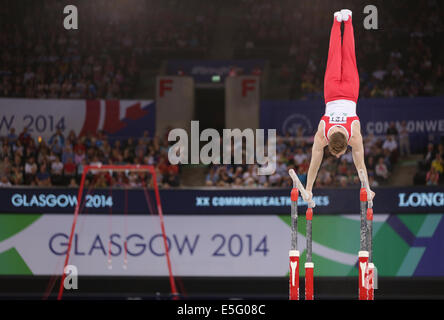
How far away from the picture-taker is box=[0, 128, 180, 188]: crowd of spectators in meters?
14.9

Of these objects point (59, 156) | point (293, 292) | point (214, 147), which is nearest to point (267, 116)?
point (214, 147)

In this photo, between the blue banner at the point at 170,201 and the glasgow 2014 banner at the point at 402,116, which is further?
the glasgow 2014 banner at the point at 402,116

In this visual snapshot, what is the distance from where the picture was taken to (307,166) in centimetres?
1408

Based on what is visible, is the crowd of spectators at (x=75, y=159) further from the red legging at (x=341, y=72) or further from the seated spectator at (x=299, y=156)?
the red legging at (x=341, y=72)

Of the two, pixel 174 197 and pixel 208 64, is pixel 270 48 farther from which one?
pixel 174 197

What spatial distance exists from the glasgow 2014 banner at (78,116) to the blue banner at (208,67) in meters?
2.02

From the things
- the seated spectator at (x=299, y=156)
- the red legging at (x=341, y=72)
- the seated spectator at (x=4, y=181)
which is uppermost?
the red legging at (x=341, y=72)

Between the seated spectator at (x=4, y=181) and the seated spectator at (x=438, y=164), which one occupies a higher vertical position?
the seated spectator at (x=438, y=164)

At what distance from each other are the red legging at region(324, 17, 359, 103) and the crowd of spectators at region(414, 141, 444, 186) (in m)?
6.85

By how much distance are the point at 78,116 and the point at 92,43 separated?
12.0 ft

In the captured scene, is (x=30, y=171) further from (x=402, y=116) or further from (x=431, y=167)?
(x=402, y=116)

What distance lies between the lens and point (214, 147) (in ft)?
53.1

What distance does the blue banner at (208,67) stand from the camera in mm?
19406

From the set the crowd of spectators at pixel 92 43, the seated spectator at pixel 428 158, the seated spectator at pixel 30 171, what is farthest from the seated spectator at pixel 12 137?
the seated spectator at pixel 428 158
